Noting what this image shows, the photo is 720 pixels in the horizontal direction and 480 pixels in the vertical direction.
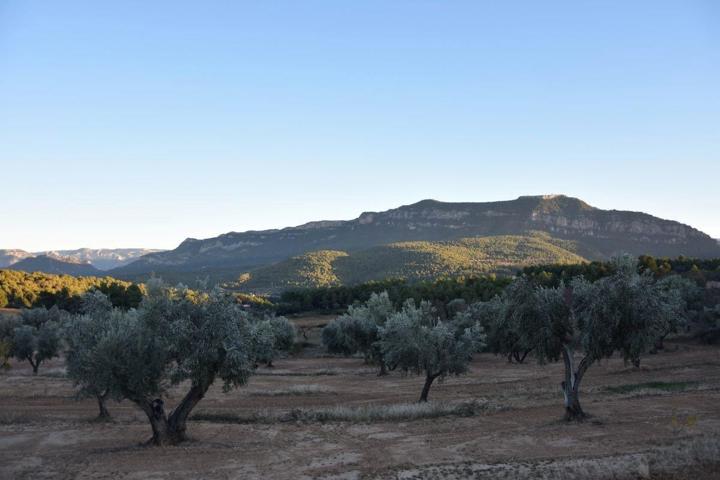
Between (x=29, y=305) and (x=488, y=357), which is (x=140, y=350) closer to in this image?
(x=488, y=357)

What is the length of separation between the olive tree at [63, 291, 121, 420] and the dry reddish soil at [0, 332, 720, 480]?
9.23 feet

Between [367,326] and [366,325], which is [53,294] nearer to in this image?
[366,325]

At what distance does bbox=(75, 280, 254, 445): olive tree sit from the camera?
80.0ft

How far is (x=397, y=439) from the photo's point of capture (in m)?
26.4

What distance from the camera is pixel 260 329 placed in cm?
2688

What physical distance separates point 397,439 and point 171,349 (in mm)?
10839

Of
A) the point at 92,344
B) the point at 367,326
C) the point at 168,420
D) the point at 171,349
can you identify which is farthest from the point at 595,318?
the point at 367,326

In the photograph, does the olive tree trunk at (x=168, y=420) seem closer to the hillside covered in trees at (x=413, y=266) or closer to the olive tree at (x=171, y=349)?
the olive tree at (x=171, y=349)

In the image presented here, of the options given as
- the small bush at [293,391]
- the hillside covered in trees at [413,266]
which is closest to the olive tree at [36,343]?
the small bush at [293,391]

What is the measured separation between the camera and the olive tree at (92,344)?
24484mm

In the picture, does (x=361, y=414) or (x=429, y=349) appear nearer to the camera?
(x=361, y=414)

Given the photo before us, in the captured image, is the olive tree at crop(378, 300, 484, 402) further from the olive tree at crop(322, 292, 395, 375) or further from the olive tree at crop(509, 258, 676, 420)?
the olive tree at crop(322, 292, 395, 375)

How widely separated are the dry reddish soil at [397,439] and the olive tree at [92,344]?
2812mm

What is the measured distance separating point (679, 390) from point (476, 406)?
13.6 m
